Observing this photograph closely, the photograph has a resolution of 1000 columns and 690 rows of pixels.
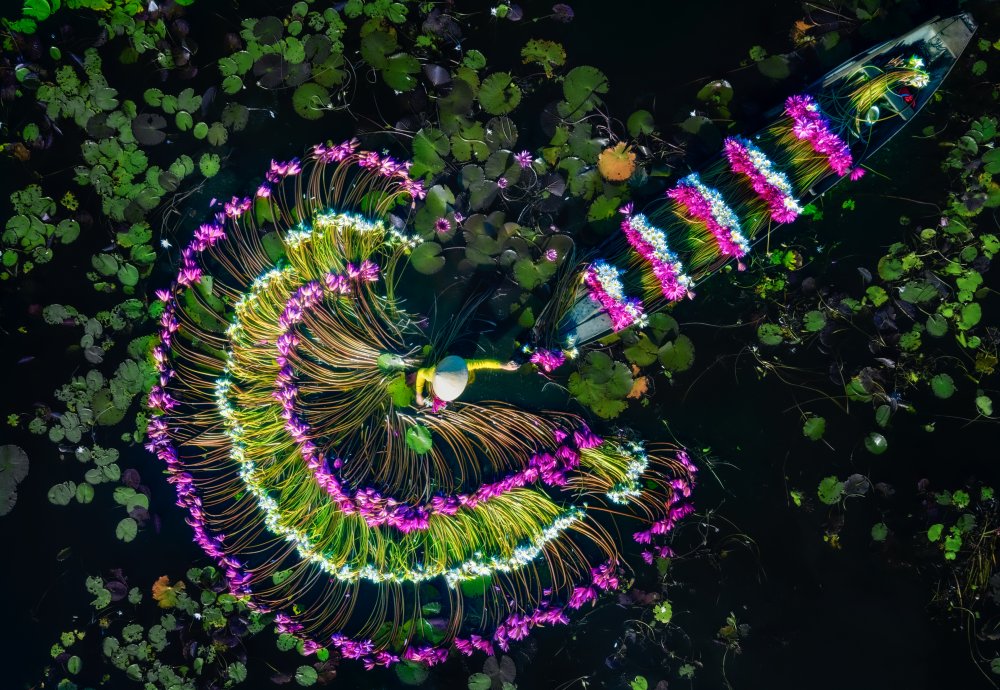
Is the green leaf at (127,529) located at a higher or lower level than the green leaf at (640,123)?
lower

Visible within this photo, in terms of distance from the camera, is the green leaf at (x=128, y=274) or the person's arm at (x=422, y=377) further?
the green leaf at (x=128, y=274)

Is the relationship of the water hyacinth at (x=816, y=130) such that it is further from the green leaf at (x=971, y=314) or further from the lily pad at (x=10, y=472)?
the lily pad at (x=10, y=472)

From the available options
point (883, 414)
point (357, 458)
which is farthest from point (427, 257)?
point (883, 414)

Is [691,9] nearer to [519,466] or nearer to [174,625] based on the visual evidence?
[519,466]

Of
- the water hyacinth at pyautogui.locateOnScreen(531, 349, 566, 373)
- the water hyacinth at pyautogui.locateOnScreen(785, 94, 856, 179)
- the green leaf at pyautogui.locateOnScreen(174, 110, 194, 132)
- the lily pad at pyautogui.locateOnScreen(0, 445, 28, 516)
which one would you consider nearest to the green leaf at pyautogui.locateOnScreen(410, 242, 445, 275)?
the water hyacinth at pyautogui.locateOnScreen(531, 349, 566, 373)

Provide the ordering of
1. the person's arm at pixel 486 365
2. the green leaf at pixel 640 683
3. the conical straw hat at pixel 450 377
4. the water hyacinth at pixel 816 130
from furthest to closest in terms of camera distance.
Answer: the green leaf at pixel 640 683, the person's arm at pixel 486 365, the water hyacinth at pixel 816 130, the conical straw hat at pixel 450 377

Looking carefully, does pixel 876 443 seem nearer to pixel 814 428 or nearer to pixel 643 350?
pixel 814 428

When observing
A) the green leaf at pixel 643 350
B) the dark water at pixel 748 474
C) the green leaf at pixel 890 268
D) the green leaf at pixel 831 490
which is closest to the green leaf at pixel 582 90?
the dark water at pixel 748 474
